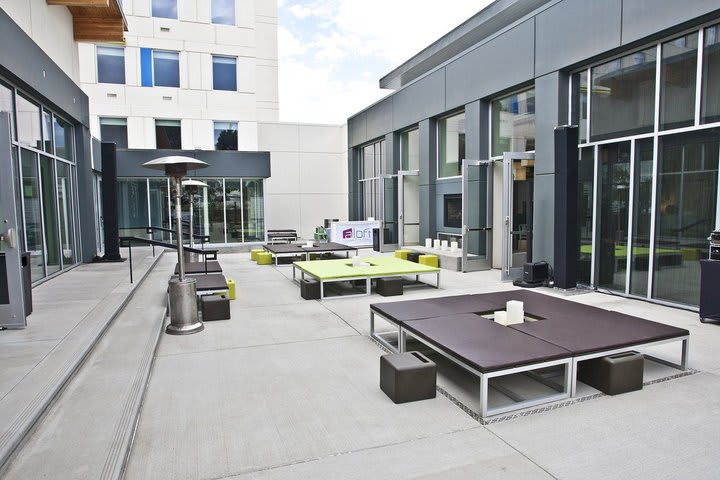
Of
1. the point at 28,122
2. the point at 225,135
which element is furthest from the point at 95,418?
the point at 225,135

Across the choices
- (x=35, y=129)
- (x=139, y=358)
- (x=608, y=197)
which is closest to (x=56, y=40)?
(x=35, y=129)

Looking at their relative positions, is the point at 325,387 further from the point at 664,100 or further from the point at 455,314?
the point at 664,100

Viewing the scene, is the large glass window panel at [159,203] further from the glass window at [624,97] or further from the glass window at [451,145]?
the glass window at [624,97]

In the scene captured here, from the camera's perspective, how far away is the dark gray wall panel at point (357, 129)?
18092 millimetres

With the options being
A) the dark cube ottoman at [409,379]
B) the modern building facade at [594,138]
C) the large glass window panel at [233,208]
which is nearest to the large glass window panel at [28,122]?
the dark cube ottoman at [409,379]

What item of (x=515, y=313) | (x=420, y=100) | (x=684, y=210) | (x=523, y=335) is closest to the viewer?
(x=523, y=335)

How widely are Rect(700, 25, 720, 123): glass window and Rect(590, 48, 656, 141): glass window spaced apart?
77 centimetres

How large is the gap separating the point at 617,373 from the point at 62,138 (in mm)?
11305

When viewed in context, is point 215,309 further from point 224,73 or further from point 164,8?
point 164,8

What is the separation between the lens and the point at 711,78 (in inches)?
254

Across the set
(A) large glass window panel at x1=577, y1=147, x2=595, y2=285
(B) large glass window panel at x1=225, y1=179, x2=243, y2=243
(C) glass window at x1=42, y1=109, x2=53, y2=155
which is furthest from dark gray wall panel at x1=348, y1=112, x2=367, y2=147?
(C) glass window at x1=42, y1=109, x2=53, y2=155

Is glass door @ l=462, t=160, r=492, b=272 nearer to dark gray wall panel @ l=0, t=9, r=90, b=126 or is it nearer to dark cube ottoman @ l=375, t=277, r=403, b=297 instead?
dark cube ottoman @ l=375, t=277, r=403, b=297

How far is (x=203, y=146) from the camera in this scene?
18344mm

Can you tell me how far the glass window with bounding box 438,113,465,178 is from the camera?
12.4 m
